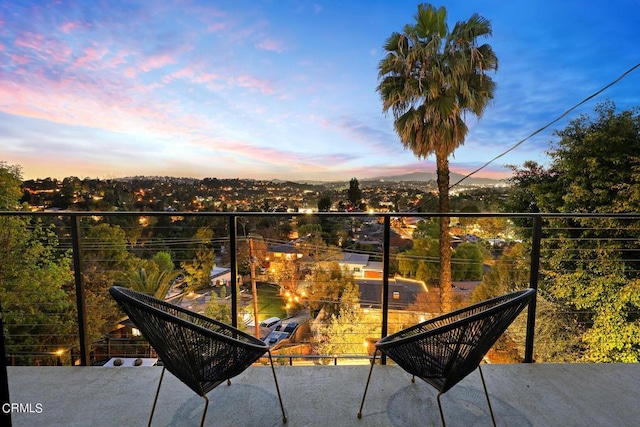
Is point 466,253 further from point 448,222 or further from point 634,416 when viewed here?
point 634,416

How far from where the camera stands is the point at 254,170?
13484mm

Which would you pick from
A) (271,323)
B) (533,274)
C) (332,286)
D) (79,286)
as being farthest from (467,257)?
(79,286)

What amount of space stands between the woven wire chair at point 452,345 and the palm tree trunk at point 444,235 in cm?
620

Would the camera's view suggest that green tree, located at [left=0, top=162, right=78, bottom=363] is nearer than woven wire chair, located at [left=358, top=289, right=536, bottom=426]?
No

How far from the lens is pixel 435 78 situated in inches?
264

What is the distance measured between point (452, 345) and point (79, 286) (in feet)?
7.19

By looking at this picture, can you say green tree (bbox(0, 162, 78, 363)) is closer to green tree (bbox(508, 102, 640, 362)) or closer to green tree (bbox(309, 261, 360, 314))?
green tree (bbox(309, 261, 360, 314))

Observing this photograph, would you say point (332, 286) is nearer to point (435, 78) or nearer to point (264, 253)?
point (264, 253)

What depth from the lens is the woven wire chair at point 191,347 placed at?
1.14 metres

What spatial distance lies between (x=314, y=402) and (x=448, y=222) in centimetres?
635

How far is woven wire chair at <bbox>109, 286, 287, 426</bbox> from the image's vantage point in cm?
114

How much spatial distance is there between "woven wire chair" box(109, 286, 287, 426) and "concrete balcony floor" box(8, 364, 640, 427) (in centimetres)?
40

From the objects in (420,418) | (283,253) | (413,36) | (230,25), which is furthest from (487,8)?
(420,418)
